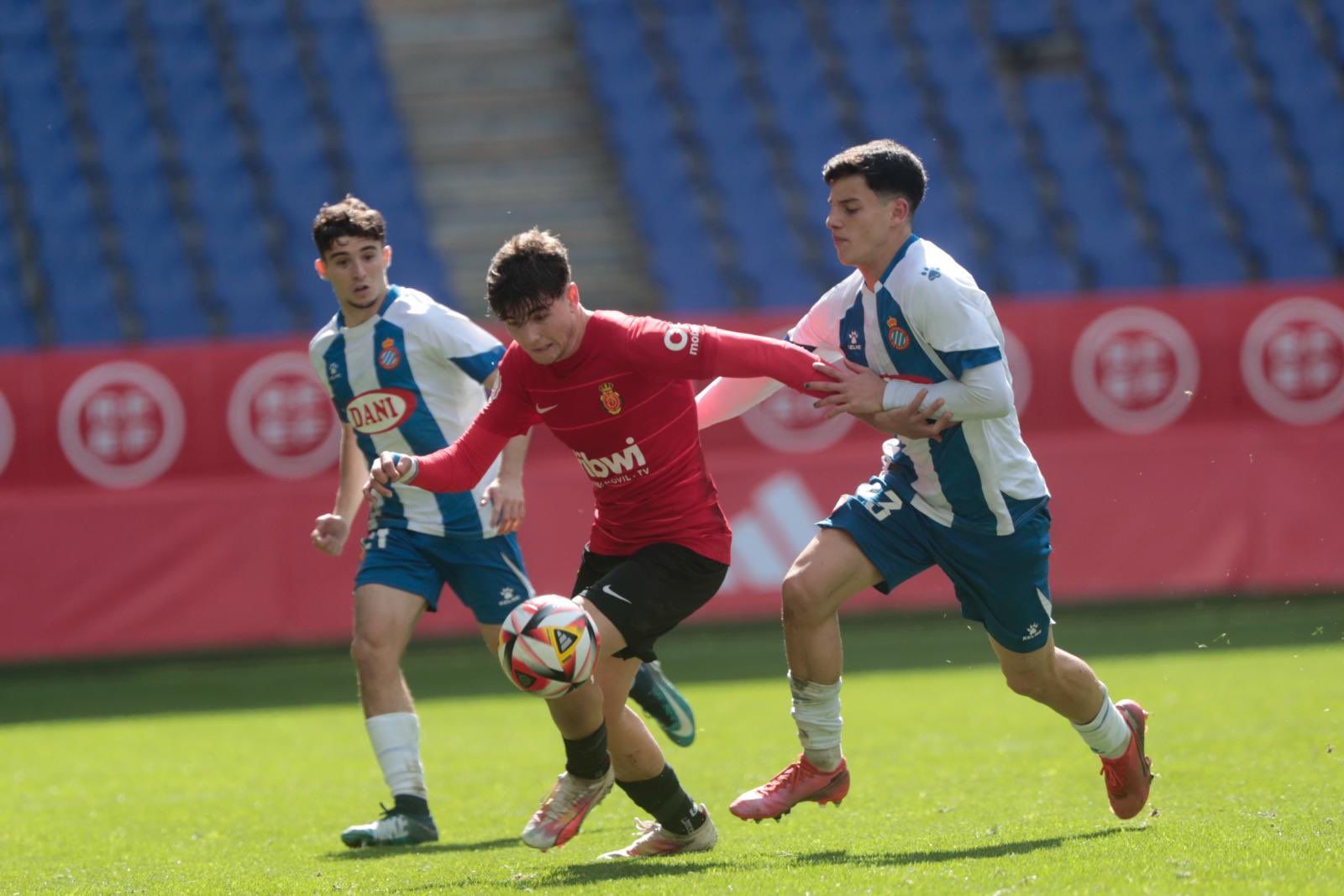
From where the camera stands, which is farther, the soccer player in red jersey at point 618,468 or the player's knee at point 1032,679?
the player's knee at point 1032,679

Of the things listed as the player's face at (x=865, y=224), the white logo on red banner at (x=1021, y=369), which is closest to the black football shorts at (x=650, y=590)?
the player's face at (x=865, y=224)

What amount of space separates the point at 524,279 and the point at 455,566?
1.96 metres

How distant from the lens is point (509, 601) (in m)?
6.60

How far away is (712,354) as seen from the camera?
508 cm

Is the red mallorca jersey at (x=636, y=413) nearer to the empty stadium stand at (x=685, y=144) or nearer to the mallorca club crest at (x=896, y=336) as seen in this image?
the mallorca club crest at (x=896, y=336)

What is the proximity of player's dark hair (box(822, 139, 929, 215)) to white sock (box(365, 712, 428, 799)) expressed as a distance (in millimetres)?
2575

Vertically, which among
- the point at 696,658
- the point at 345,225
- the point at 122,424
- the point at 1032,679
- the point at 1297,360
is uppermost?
the point at 345,225

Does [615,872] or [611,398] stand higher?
[611,398]

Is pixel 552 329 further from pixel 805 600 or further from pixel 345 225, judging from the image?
pixel 345 225

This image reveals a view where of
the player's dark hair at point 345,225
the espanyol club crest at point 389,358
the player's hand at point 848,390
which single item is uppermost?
the player's dark hair at point 345,225

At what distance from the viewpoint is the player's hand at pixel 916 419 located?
5141 mm

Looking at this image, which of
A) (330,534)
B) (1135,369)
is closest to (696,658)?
(1135,369)

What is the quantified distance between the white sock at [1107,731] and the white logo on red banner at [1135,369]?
24.3 ft

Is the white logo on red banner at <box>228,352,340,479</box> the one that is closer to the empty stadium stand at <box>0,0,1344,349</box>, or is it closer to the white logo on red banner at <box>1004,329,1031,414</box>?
the empty stadium stand at <box>0,0,1344,349</box>
